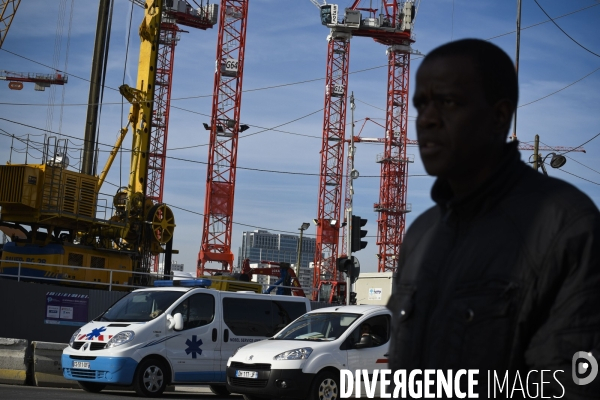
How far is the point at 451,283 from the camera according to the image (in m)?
1.75

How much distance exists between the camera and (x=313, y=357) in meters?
12.9

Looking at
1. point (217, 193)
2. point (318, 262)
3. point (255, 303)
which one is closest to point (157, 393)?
point (255, 303)

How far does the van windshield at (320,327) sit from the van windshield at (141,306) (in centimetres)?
224

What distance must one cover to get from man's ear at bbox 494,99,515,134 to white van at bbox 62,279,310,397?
12.9 meters

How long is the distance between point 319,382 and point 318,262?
6659 centimetres

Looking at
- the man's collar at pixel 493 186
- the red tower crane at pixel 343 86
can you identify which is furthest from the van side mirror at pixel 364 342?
the red tower crane at pixel 343 86

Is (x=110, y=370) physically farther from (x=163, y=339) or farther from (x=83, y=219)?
(x=83, y=219)

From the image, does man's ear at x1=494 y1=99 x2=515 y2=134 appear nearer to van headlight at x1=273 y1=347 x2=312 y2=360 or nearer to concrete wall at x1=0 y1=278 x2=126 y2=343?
van headlight at x1=273 y1=347 x2=312 y2=360

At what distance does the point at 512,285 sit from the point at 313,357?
11.5 metres

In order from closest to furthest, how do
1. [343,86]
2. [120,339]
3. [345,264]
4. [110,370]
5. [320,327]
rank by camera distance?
[320,327], [110,370], [120,339], [345,264], [343,86]

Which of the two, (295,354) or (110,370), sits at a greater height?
(295,354)

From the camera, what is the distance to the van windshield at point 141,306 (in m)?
14.8

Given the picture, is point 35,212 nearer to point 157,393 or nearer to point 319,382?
point 157,393

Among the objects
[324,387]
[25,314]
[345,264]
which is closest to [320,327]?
[324,387]
